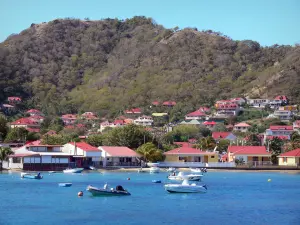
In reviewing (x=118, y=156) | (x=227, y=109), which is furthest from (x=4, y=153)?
(x=227, y=109)

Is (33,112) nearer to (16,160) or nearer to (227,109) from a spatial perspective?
(227,109)

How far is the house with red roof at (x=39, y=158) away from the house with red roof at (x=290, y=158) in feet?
106

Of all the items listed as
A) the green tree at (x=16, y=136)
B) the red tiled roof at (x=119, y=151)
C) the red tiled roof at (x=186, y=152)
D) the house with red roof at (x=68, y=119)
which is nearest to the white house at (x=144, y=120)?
the house with red roof at (x=68, y=119)

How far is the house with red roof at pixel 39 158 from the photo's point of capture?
97500 millimetres

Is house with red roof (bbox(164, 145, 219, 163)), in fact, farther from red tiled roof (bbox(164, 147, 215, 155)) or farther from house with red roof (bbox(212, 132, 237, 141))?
house with red roof (bbox(212, 132, 237, 141))

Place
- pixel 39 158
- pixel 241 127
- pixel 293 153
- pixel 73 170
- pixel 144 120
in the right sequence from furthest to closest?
pixel 144 120 → pixel 241 127 → pixel 293 153 → pixel 39 158 → pixel 73 170

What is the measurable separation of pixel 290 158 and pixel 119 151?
2578cm

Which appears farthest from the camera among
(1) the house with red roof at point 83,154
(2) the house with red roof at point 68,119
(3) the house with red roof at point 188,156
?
(2) the house with red roof at point 68,119

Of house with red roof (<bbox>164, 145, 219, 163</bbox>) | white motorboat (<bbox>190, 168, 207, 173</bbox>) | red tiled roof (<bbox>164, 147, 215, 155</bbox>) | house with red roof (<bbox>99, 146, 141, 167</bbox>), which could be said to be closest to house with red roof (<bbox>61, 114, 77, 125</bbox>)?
red tiled roof (<bbox>164, 147, 215, 155</bbox>)

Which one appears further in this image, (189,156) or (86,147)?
(189,156)

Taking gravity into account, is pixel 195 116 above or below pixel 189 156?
above

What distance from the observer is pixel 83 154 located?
103312 mm

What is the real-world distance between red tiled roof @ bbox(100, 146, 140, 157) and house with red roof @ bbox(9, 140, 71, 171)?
648 cm

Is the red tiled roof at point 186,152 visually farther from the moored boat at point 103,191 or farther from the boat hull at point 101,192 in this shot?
the boat hull at point 101,192
